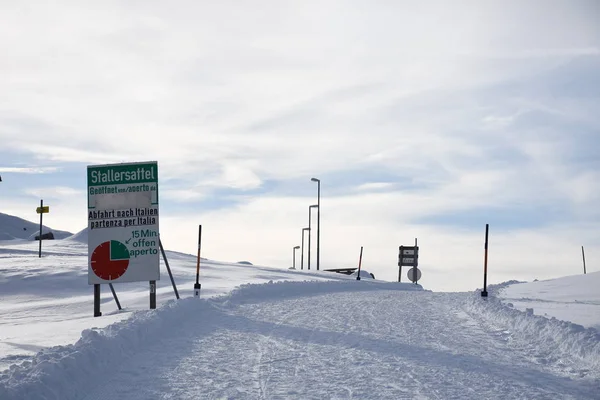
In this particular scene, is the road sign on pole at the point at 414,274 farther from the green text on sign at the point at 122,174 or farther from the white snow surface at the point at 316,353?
the green text on sign at the point at 122,174

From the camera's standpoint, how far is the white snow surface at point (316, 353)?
676 cm

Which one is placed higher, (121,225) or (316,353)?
(121,225)

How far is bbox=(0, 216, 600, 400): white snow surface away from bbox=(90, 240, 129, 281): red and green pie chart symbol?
194 centimetres

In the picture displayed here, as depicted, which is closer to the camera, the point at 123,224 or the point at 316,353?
the point at 316,353

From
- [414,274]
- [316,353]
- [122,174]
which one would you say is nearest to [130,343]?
[316,353]

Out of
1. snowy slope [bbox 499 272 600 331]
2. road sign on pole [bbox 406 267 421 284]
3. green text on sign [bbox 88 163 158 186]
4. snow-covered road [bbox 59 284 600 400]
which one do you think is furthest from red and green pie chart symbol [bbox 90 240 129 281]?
road sign on pole [bbox 406 267 421 284]

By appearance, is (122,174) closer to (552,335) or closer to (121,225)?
(121,225)

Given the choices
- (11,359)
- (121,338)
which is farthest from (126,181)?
(11,359)

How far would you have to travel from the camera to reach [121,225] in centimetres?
1518

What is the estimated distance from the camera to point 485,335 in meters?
11.1

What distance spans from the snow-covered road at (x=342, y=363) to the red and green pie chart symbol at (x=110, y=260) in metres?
2.79

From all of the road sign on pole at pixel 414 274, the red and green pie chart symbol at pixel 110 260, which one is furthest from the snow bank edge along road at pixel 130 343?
the road sign on pole at pixel 414 274

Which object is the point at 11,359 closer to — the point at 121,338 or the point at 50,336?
the point at 121,338

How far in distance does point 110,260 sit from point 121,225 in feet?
3.04
